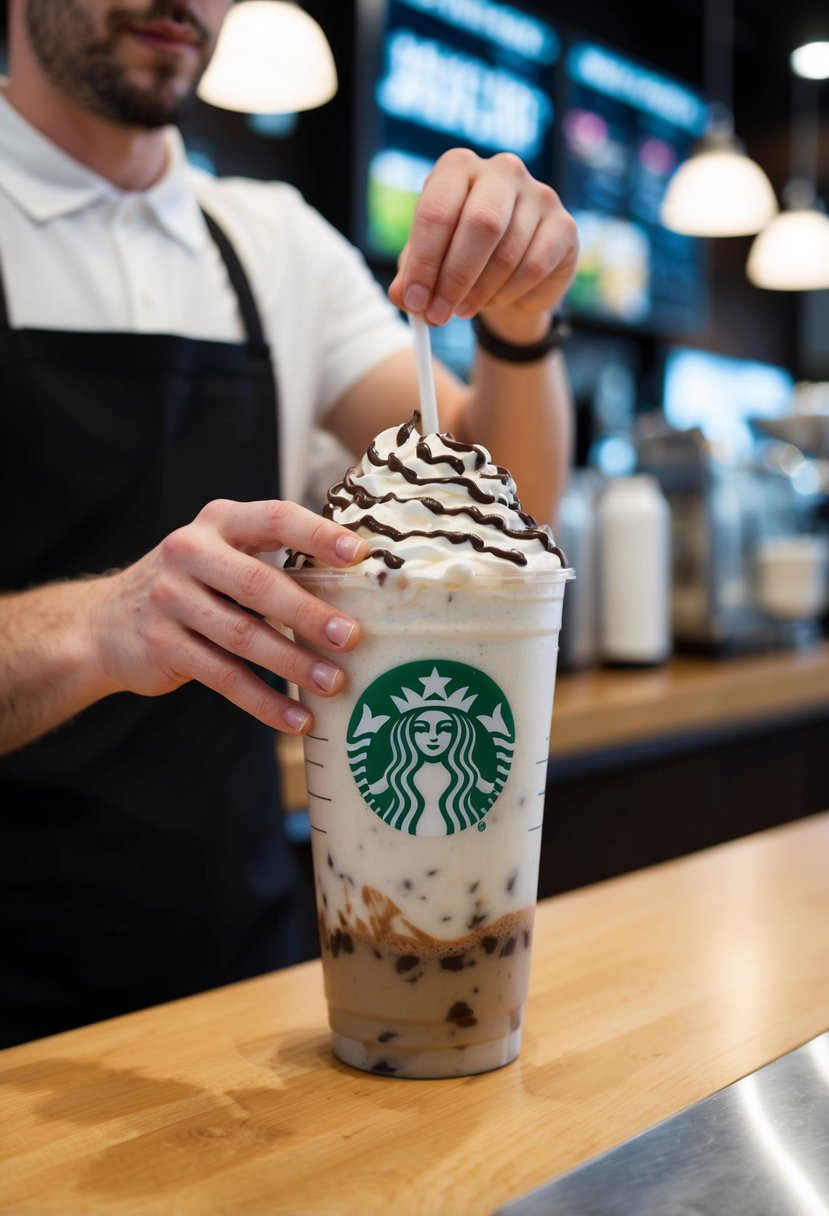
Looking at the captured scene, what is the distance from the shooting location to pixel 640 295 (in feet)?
16.4

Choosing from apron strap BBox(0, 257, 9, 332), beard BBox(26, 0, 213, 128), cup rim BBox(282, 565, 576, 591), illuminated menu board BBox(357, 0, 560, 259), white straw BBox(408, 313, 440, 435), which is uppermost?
illuminated menu board BBox(357, 0, 560, 259)

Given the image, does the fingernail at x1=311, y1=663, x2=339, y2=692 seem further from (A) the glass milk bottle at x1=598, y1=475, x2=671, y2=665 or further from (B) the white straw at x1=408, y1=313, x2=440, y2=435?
(A) the glass milk bottle at x1=598, y1=475, x2=671, y2=665

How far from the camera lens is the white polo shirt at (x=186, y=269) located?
1.35 meters

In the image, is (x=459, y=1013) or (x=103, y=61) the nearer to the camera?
(x=459, y=1013)

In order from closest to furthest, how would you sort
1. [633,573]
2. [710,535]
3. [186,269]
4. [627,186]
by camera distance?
1. [186,269]
2. [633,573]
3. [710,535]
4. [627,186]

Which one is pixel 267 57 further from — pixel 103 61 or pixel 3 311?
pixel 3 311

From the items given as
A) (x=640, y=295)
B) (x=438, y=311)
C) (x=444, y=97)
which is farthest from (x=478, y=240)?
(x=640, y=295)

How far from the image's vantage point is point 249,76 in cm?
224

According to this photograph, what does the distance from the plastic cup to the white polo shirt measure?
2.53 feet

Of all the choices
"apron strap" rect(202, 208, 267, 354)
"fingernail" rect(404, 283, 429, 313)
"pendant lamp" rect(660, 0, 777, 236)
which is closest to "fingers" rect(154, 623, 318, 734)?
"fingernail" rect(404, 283, 429, 313)

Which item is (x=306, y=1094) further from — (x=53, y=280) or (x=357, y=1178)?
(x=53, y=280)

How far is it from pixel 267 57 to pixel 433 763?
6.26ft

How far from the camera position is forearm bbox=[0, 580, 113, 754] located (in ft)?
2.84

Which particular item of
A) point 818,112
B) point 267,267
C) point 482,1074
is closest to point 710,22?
point 818,112
